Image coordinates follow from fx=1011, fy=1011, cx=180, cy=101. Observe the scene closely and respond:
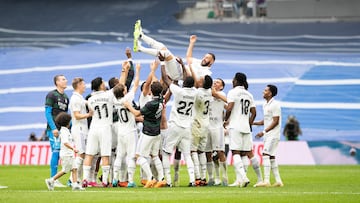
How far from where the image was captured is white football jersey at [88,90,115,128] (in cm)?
2217

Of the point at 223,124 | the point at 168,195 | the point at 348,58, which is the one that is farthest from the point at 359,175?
the point at 348,58

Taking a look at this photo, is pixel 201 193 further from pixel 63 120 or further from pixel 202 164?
pixel 202 164

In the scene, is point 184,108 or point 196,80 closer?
point 184,108

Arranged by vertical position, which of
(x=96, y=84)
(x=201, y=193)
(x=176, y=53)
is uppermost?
(x=176, y=53)

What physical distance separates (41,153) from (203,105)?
14246 mm

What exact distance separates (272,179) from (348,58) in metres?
18.2

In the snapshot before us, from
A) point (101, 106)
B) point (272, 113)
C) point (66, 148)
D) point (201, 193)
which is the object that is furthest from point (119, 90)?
point (201, 193)

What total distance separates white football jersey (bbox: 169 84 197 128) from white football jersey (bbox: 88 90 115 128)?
1.38 metres

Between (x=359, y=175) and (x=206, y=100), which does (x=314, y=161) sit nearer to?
(x=359, y=175)

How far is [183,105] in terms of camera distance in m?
22.2

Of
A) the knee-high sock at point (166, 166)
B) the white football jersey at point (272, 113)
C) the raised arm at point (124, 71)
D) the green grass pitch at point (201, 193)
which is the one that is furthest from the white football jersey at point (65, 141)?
the white football jersey at point (272, 113)

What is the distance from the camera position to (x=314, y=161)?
113 ft

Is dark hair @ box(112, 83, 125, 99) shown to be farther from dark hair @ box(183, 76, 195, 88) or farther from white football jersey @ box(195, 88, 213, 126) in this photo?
white football jersey @ box(195, 88, 213, 126)

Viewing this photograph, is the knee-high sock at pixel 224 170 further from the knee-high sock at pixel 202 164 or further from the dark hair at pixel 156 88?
the dark hair at pixel 156 88
